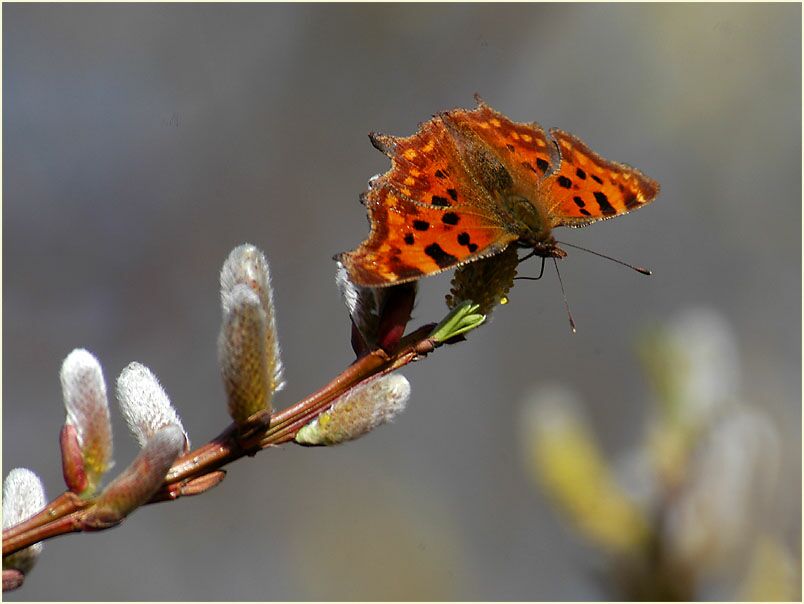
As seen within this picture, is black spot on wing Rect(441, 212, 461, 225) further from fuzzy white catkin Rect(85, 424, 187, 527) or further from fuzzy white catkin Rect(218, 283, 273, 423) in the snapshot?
fuzzy white catkin Rect(85, 424, 187, 527)

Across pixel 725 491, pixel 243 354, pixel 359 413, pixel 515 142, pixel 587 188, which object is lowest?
pixel 725 491

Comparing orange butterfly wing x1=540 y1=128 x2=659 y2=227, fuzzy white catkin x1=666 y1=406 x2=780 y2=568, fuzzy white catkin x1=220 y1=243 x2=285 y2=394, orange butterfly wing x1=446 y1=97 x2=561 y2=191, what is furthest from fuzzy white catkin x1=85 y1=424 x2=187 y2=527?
fuzzy white catkin x1=666 y1=406 x2=780 y2=568

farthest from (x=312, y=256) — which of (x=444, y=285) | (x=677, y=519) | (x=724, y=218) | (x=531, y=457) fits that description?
(x=677, y=519)

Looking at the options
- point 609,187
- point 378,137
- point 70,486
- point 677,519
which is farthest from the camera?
point 677,519

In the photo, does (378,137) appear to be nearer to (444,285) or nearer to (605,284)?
(444,285)

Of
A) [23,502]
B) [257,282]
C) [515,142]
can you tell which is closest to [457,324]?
[257,282]

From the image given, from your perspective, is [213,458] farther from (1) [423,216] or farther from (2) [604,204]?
(2) [604,204]
